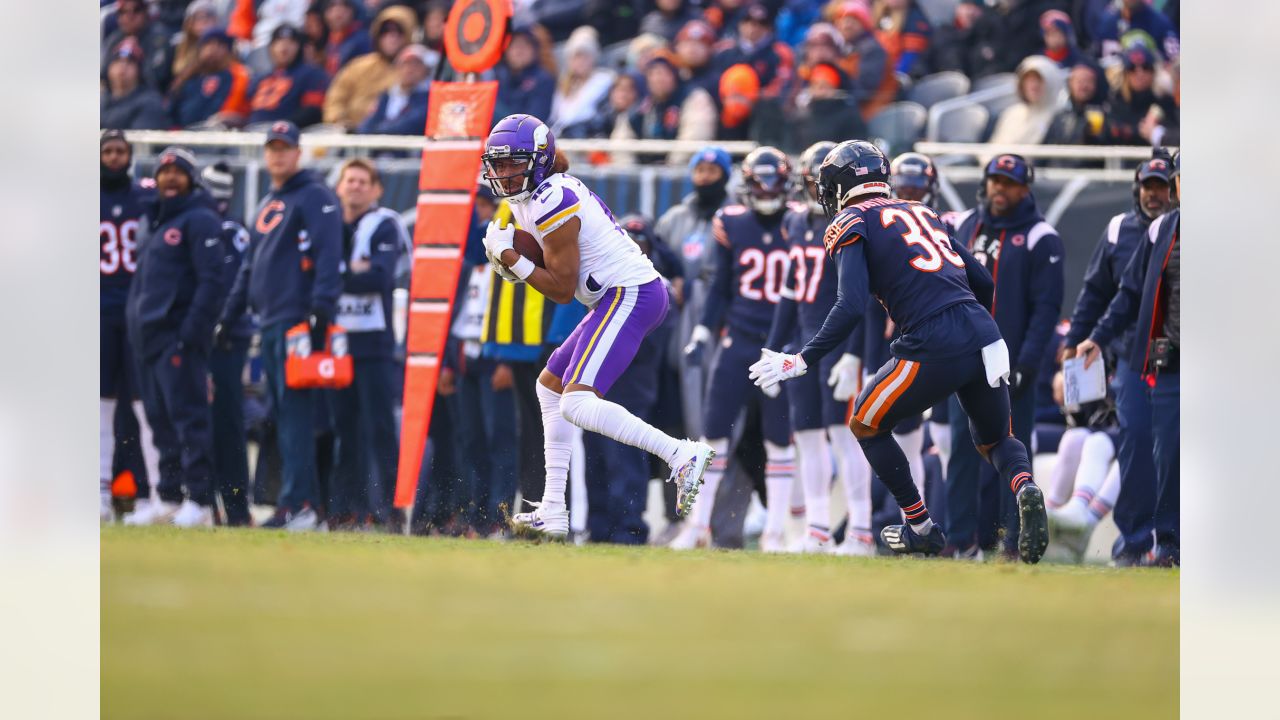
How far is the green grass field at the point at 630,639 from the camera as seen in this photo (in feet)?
21.3

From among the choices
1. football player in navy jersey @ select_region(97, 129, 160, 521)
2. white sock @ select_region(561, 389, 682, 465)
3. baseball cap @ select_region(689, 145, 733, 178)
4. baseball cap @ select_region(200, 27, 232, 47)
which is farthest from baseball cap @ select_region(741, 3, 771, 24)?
white sock @ select_region(561, 389, 682, 465)

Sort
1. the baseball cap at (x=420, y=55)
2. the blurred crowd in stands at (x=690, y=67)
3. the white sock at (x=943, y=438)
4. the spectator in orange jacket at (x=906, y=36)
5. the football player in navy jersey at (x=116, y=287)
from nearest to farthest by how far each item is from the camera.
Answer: the white sock at (x=943, y=438)
the football player in navy jersey at (x=116, y=287)
the blurred crowd in stands at (x=690, y=67)
the baseball cap at (x=420, y=55)
the spectator in orange jacket at (x=906, y=36)

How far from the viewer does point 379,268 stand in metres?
9.84

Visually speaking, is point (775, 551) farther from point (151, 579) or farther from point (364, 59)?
point (364, 59)

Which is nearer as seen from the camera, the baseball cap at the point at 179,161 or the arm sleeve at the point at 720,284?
the arm sleeve at the point at 720,284

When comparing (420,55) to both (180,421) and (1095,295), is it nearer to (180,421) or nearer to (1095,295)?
(180,421)

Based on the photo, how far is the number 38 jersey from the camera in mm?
7012

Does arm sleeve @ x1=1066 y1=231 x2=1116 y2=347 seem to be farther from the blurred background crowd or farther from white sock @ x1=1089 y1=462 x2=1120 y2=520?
white sock @ x1=1089 y1=462 x2=1120 y2=520

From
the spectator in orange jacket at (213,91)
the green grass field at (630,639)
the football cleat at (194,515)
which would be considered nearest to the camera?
the green grass field at (630,639)

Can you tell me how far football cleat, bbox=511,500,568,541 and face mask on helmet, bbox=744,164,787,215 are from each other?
2.30 meters

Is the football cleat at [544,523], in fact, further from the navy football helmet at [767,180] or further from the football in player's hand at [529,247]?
the navy football helmet at [767,180]

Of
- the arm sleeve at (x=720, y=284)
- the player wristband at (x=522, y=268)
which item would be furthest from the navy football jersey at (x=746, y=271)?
the player wristband at (x=522, y=268)

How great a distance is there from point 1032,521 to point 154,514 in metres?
5.32

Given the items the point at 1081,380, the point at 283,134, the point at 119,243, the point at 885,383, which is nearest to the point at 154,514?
the point at 119,243
